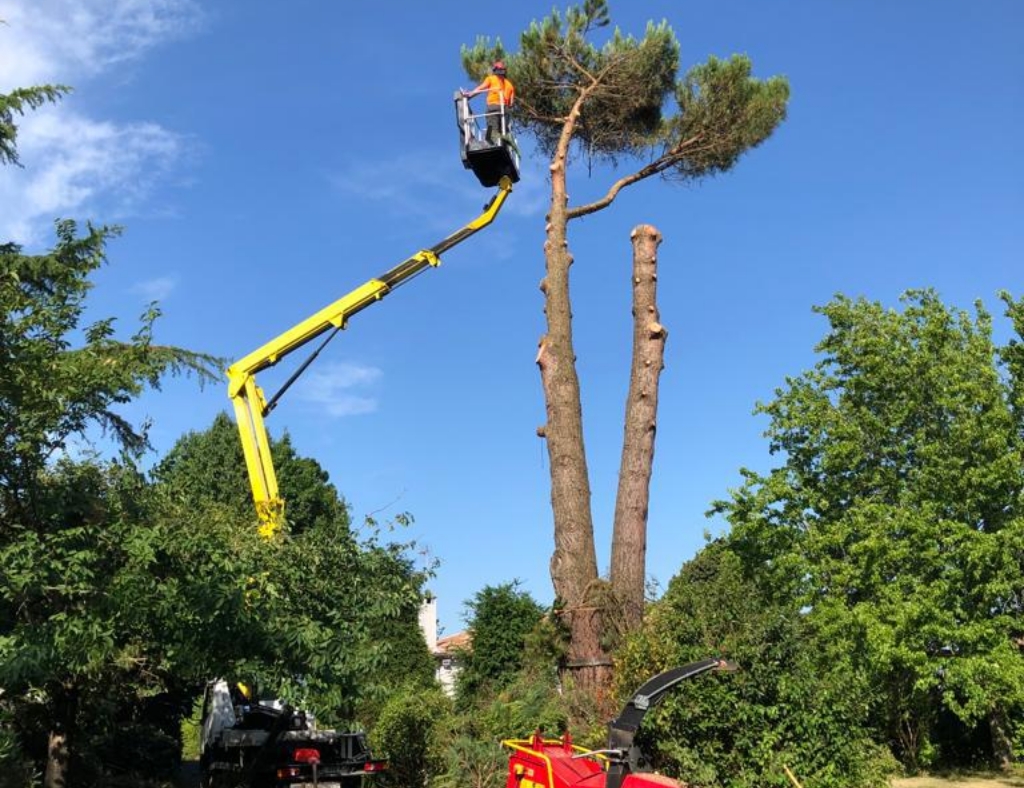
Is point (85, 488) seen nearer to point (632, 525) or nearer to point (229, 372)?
point (229, 372)

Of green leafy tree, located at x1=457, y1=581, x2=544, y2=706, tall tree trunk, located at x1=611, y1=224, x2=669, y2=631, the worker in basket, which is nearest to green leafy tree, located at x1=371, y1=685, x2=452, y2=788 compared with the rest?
green leafy tree, located at x1=457, y1=581, x2=544, y2=706

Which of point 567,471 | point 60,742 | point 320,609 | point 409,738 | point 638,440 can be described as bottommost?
point 409,738

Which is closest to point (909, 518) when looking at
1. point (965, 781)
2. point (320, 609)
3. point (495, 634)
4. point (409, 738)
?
point (965, 781)

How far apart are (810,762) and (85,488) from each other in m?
6.99

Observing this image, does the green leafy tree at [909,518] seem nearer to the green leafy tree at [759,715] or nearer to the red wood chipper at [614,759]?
the green leafy tree at [759,715]

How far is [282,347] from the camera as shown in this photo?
13586mm

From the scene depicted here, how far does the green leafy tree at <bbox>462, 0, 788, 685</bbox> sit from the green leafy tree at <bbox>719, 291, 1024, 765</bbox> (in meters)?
8.19

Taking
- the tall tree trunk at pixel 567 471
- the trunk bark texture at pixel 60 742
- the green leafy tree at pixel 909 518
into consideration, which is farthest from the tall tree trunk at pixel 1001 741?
the trunk bark texture at pixel 60 742

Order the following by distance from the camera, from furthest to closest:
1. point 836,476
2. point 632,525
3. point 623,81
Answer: point 836,476 < point 623,81 < point 632,525

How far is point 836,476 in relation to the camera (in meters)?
23.8

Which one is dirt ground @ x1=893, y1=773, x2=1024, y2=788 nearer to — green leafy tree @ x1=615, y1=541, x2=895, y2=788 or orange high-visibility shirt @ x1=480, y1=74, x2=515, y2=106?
green leafy tree @ x1=615, y1=541, x2=895, y2=788

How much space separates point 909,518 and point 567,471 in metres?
11.3

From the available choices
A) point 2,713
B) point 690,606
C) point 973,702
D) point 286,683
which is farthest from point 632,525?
point 973,702

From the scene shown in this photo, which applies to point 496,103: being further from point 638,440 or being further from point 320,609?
point 320,609
